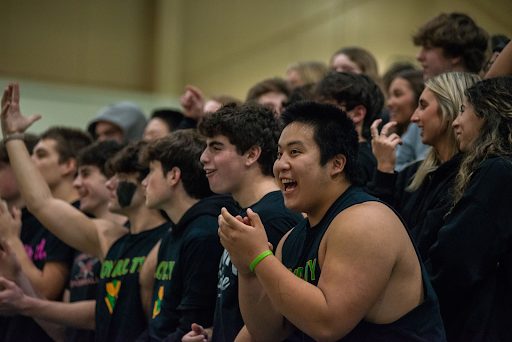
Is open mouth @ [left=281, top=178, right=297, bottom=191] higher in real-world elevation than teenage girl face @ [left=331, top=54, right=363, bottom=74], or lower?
lower

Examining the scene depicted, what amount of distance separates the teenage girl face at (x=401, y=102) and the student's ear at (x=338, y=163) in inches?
68.8

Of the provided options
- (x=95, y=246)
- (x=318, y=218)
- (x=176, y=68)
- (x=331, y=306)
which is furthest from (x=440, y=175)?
(x=176, y=68)

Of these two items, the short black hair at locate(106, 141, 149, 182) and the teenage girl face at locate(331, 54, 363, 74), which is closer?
the short black hair at locate(106, 141, 149, 182)

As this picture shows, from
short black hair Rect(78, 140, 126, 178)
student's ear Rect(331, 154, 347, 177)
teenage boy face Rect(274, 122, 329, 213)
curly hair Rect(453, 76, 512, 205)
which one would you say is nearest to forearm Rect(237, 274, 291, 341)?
teenage boy face Rect(274, 122, 329, 213)

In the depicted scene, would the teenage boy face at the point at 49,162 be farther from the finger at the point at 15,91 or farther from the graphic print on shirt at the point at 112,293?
the graphic print on shirt at the point at 112,293

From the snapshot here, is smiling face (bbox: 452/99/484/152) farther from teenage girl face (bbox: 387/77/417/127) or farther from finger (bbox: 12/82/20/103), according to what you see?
finger (bbox: 12/82/20/103)

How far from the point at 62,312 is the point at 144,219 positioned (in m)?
0.68

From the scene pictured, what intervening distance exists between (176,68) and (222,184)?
20.4ft

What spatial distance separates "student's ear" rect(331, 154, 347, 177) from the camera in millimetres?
1807

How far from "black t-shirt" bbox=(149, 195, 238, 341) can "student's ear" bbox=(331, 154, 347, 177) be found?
89cm

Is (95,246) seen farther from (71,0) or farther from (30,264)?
(71,0)

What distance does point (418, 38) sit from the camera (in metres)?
3.29

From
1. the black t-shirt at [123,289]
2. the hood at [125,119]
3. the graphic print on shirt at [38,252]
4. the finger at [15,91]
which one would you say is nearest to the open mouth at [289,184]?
the black t-shirt at [123,289]

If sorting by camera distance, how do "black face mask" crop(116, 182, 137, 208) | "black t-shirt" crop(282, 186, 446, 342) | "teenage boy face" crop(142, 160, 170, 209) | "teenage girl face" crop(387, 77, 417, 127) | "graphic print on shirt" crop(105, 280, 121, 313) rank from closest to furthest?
"black t-shirt" crop(282, 186, 446, 342), "teenage boy face" crop(142, 160, 170, 209), "graphic print on shirt" crop(105, 280, 121, 313), "black face mask" crop(116, 182, 137, 208), "teenage girl face" crop(387, 77, 417, 127)
